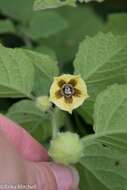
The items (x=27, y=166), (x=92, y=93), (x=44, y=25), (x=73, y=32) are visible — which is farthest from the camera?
(x=73, y=32)

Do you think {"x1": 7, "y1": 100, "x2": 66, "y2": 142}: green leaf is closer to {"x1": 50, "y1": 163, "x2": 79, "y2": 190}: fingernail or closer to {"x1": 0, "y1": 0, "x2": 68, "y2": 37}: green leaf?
{"x1": 50, "y1": 163, "x2": 79, "y2": 190}: fingernail

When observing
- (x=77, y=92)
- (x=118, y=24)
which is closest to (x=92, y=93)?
(x=77, y=92)

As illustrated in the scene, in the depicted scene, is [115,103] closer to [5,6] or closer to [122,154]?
[122,154]

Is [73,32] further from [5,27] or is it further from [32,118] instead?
[32,118]

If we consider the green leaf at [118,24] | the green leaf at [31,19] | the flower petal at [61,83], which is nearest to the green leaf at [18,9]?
the green leaf at [31,19]

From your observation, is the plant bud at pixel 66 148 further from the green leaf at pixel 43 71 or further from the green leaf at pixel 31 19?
the green leaf at pixel 31 19

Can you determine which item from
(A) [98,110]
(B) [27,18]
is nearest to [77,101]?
(A) [98,110]
